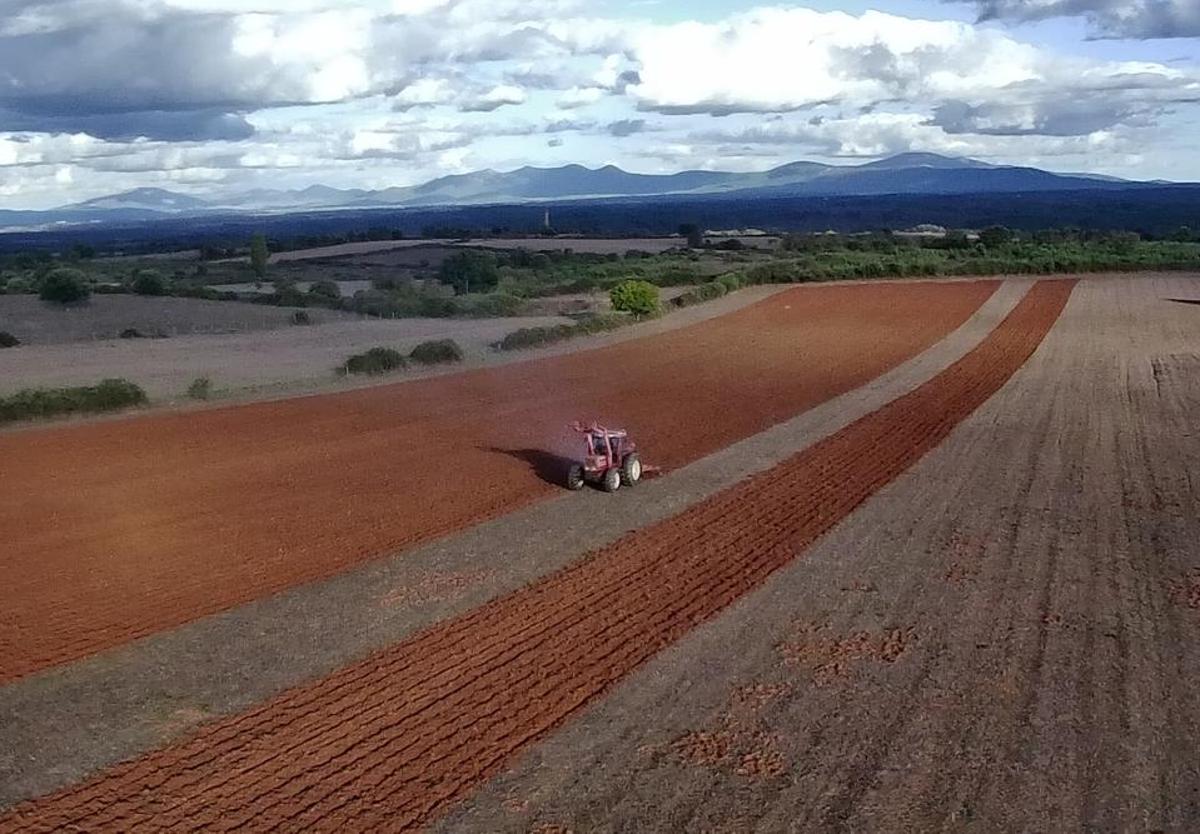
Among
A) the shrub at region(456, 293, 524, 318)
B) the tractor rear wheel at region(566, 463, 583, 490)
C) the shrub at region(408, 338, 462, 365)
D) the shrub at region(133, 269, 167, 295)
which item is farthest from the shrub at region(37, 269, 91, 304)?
the tractor rear wheel at region(566, 463, 583, 490)

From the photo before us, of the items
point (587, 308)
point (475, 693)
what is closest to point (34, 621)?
point (475, 693)

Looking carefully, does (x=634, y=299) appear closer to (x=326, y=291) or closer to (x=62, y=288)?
(x=62, y=288)

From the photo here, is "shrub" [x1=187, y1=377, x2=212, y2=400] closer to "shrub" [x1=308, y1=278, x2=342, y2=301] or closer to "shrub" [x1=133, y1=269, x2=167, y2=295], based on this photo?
"shrub" [x1=308, y1=278, x2=342, y2=301]

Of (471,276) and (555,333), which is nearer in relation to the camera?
(555,333)

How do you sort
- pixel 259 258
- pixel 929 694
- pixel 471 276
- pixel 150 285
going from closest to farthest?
1. pixel 929 694
2. pixel 150 285
3. pixel 471 276
4. pixel 259 258

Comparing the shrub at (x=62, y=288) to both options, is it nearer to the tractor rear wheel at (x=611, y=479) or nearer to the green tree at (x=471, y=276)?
the green tree at (x=471, y=276)

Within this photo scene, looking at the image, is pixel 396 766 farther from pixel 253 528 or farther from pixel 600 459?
pixel 600 459

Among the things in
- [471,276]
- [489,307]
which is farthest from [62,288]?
[471,276]
